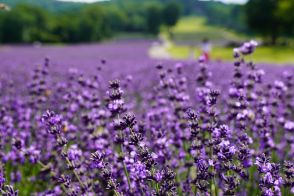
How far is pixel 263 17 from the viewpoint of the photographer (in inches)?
2082

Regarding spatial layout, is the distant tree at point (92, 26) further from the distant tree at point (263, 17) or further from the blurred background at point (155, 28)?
the distant tree at point (263, 17)

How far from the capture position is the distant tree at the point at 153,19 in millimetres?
98125

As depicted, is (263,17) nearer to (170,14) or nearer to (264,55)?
(264,55)

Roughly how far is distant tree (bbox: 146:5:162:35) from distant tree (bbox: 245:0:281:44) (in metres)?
45.4

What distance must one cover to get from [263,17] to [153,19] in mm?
48881

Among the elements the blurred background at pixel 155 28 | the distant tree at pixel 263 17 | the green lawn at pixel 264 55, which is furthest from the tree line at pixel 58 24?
the distant tree at pixel 263 17

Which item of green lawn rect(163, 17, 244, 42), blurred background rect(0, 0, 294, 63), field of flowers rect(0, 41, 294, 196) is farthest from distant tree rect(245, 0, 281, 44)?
field of flowers rect(0, 41, 294, 196)

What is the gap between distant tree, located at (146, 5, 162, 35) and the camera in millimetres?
98125

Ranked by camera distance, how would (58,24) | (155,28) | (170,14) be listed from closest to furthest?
1. (58,24)
2. (155,28)
3. (170,14)

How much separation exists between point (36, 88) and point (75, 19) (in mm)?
70926

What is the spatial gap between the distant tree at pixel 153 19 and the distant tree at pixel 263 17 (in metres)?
45.4

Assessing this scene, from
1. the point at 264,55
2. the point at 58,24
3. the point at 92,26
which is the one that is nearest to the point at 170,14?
the point at 92,26

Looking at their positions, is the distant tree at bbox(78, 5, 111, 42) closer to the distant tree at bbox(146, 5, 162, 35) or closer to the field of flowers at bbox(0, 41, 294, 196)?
Answer: the distant tree at bbox(146, 5, 162, 35)

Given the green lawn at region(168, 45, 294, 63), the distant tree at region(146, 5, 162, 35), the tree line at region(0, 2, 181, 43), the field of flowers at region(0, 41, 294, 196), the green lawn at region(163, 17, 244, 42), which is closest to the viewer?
the field of flowers at region(0, 41, 294, 196)
